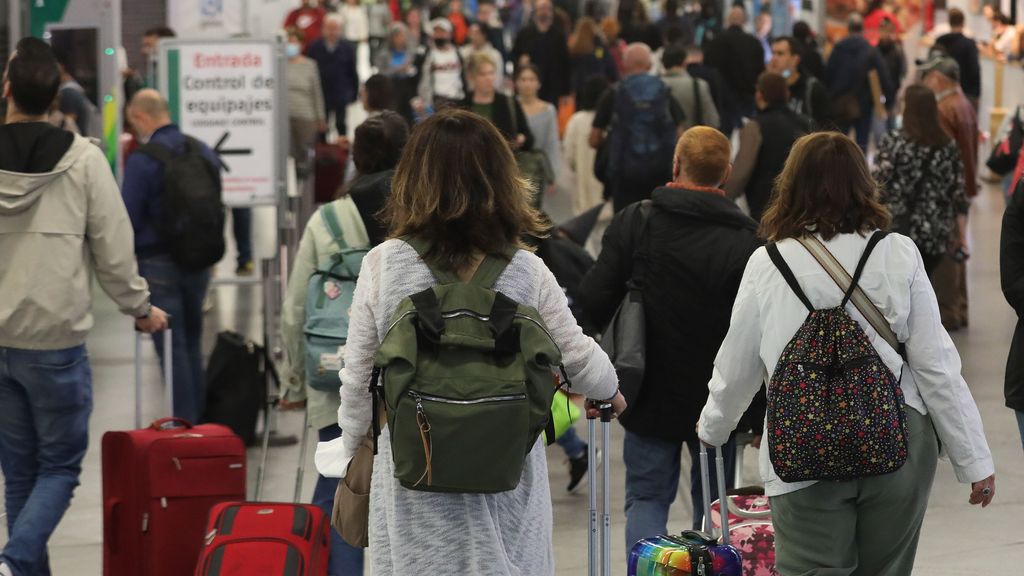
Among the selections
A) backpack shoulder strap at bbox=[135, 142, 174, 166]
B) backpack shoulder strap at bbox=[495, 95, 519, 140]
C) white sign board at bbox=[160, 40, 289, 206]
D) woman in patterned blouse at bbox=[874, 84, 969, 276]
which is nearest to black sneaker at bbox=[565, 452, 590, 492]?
backpack shoulder strap at bbox=[135, 142, 174, 166]

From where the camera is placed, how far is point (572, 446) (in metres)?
7.65

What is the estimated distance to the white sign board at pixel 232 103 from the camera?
1047cm

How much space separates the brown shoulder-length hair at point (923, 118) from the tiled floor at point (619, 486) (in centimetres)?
139

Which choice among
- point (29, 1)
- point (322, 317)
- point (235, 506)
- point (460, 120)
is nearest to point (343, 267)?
point (322, 317)

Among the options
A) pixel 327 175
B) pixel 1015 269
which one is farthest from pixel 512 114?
pixel 1015 269

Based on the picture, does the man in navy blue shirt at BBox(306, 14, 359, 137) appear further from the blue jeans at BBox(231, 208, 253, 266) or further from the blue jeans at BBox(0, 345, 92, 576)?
the blue jeans at BBox(0, 345, 92, 576)

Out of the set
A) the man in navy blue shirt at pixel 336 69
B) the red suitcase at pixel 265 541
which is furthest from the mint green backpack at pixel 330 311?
the man in navy blue shirt at pixel 336 69

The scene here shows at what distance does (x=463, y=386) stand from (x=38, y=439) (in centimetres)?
268

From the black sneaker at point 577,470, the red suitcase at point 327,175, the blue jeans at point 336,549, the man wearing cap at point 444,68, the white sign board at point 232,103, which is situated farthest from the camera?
the man wearing cap at point 444,68

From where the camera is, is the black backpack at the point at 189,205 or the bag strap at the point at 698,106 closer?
the black backpack at the point at 189,205

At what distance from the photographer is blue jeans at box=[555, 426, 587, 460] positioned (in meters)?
7.63

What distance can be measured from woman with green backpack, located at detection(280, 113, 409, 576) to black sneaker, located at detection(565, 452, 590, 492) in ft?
6.43

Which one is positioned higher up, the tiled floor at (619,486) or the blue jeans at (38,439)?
the blue jeans at (38,439)

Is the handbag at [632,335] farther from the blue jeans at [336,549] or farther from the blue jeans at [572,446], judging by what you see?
the blue jeans at [572,446]
